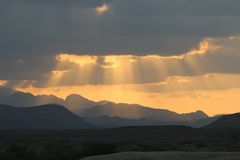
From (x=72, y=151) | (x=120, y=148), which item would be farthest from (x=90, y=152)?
(x=120, y=148)

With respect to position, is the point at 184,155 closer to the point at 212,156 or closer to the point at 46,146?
the point at 212,156

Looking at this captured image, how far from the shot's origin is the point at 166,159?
61.8m

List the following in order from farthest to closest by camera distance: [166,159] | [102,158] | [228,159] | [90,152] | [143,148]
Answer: [143,148] → [90,152] → [102,158] → [166,159] → [228,159]

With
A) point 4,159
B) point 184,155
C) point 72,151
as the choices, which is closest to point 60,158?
point 72,151

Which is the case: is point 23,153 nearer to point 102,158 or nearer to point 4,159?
point 4,159

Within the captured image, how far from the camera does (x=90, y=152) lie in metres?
87.2

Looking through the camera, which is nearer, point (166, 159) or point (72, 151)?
point (166, 159)

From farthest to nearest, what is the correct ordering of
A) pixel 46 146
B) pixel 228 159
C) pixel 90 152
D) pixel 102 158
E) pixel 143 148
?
1. pixel 143 148
2. pixel 46 146
3. pixel 90 152
4. pixel 102 158
5. pixel 228 159

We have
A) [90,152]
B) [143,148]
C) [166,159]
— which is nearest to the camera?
[166,159]

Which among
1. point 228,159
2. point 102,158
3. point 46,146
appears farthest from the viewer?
point 46,146

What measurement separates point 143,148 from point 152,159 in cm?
4083

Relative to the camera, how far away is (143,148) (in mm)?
102062

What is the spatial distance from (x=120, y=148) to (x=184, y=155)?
33.1 meters

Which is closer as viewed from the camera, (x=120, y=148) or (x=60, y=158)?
(x=60, y=158)
